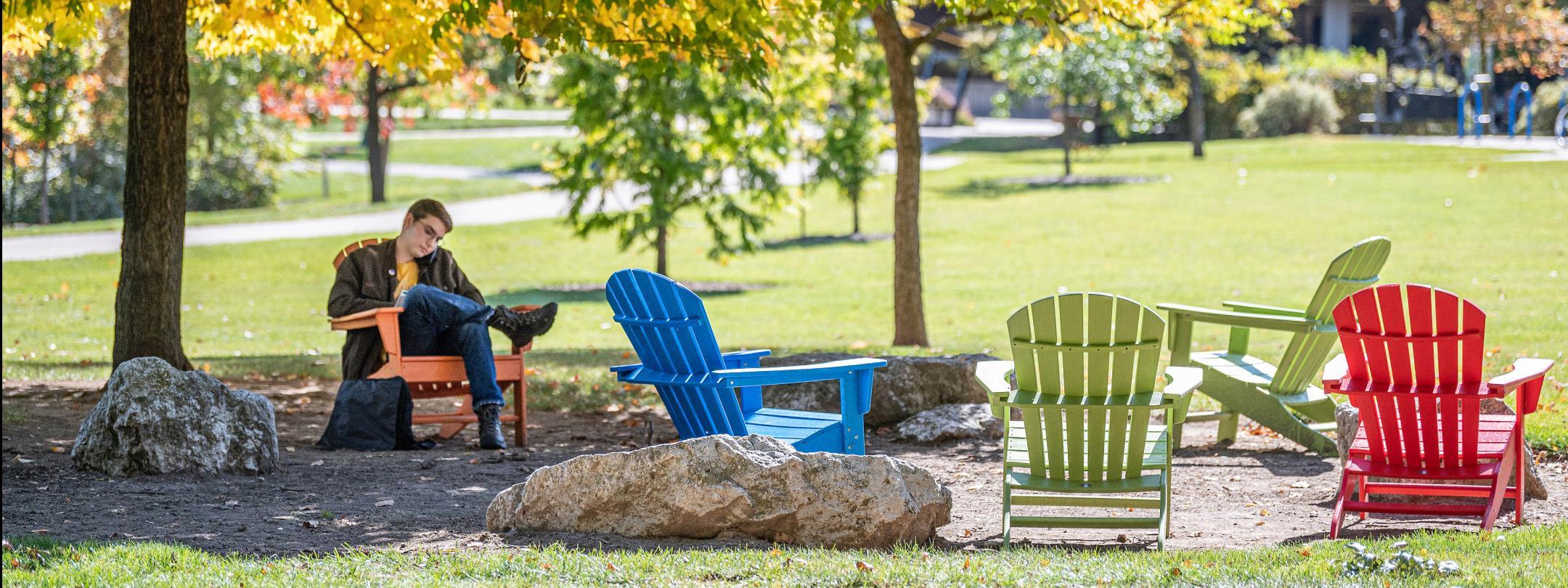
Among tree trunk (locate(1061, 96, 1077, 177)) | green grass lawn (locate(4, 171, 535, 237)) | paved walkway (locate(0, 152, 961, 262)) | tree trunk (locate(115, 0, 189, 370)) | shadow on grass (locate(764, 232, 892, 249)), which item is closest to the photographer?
tree trunk (locate(115, 0, 189, 370))

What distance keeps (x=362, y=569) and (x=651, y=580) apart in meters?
Result: 0.85

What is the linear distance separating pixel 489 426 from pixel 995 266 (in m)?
13.0

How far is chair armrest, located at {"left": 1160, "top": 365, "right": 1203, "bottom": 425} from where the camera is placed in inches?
197

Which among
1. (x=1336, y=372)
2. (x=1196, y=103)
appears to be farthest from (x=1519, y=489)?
(x=1196, y=103)

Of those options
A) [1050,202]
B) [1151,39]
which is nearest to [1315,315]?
[1050,202]

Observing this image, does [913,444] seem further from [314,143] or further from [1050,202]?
[314,143]

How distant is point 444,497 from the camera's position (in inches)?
231

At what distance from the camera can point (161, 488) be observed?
19.2 feet

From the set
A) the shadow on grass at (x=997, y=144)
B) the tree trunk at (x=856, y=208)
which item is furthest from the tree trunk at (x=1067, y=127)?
the shadow on grass at (x=997, y=144)

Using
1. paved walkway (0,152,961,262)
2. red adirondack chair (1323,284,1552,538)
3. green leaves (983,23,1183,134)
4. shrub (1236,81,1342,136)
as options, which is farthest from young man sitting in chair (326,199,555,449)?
shrub (1236,81,1342,136)

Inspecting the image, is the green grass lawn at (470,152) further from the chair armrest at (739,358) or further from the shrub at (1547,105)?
the chair armrest at (739,358)

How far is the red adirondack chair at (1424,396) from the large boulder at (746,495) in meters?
1.51

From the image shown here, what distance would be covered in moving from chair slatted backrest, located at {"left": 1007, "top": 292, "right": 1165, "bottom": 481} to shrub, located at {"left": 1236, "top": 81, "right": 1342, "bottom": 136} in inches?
1343

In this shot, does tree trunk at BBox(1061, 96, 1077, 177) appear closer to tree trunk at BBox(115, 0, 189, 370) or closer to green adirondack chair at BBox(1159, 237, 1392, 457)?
green adirondack chair at BBox(1159, 237, 1392, 457)
